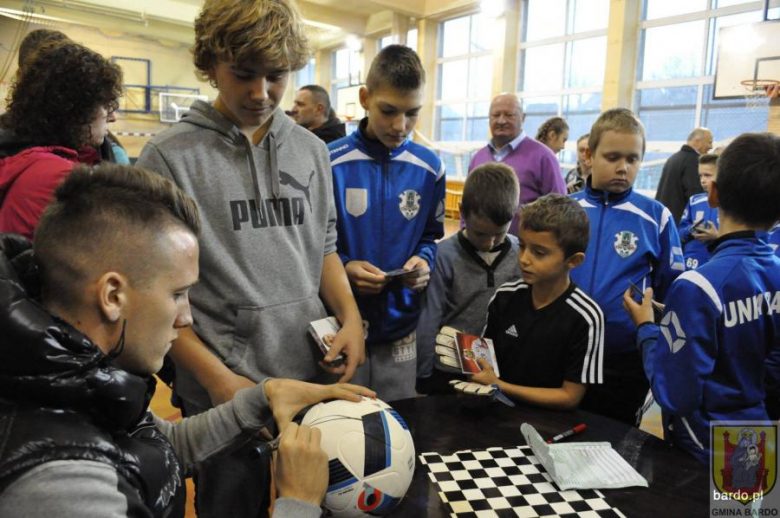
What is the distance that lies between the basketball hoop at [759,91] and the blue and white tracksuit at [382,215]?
6523 mm

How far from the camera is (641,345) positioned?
1.77 meters

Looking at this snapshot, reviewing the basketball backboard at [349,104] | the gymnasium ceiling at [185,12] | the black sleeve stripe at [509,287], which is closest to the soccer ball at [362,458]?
the black sleeve stripe at [509,287]

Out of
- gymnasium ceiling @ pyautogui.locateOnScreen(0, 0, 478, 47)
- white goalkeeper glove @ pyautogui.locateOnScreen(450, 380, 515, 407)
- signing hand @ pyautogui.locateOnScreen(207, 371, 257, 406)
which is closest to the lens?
signing hand @ pyautogui.locateOnScreen(207, 371, 257, 406)

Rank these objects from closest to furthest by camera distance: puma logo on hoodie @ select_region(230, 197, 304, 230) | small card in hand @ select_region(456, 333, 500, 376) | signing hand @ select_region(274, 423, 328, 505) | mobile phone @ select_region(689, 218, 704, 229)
A: 1. signing hand @ select_region(274, 423, 328, 505)
2. puma logo on hoodie @ select_region(230, 197, 304, 230)
3. small card in hand @ select_region(456, 333, 500, 376)
4. mobile phone @ select_region(689, 218, 704, 229)

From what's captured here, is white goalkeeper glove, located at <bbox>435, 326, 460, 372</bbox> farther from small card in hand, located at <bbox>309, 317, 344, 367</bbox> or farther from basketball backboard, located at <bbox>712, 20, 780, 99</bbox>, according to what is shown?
basketball backboard, located at <bbox>712, 20, 780, 99</bbox>

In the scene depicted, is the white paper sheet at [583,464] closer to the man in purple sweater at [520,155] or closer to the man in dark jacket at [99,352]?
the man in dark jacket at [99,352]

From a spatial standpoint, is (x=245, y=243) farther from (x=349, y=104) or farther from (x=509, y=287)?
(x=349, y=104)

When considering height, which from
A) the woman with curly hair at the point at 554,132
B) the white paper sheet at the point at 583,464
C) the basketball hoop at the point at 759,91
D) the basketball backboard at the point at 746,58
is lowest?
the white paper sheet at the point at 583,464

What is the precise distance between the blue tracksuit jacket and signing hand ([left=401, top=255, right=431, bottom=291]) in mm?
764

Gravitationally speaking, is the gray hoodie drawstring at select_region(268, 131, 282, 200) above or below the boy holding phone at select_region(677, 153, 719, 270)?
above

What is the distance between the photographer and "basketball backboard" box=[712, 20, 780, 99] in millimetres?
6270

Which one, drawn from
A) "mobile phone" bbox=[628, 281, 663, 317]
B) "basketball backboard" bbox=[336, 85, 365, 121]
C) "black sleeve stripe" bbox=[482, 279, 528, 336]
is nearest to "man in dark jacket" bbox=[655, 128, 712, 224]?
"mobile phone" bbox=[628, 281, 663, 317]

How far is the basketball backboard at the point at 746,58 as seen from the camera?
6270 mm

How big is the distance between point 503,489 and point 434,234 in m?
1.20
